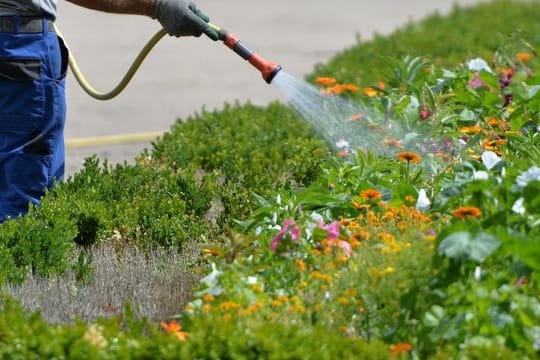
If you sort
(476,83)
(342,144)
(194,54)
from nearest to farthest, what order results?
(342,144)
(476,83)
(194,54)

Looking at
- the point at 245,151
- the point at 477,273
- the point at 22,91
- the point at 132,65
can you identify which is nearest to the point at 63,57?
the point at 22,91

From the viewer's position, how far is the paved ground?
9.88 metres

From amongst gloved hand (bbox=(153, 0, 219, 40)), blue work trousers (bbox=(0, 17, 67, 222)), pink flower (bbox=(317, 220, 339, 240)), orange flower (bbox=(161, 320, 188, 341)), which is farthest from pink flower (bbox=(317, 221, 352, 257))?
blue work trousers (bbox=(0, 17, 67, 222))

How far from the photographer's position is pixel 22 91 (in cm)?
543

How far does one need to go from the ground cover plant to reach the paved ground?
2417 mm

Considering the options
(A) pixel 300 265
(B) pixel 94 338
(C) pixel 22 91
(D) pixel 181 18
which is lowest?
(B) pixel 94 338

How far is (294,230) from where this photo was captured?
14.0ft

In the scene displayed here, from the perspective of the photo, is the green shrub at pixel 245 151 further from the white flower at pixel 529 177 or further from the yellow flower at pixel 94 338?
the yellow flower at pixel 94 338

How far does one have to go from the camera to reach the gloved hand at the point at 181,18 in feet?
17.9

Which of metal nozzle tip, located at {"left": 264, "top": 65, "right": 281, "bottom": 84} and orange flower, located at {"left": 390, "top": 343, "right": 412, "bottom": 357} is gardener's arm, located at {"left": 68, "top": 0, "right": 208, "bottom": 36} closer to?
metal nozzle tip, located at {"left": 264, "top": 65, "right": 281, "bottom": 84}

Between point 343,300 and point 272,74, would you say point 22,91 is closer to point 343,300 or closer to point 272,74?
point 272,74

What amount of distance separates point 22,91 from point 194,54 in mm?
7048

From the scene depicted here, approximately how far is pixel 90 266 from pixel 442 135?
175 cm

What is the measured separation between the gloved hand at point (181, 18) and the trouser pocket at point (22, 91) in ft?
1.83
